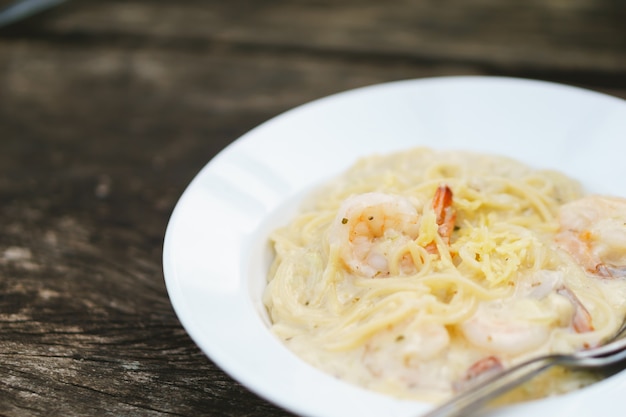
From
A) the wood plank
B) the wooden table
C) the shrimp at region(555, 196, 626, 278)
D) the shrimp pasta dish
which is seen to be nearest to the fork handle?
the shrimp pasta dish

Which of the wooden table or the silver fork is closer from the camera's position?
the silver fork

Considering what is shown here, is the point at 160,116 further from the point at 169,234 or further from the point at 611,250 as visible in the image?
the point at 611,250

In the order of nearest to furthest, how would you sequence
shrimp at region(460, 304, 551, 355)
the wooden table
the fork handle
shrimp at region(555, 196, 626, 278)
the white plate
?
the fork handle < the white plate < shrimp at region(460, 304, 551, 355) < shrimp at region(555, 196, 626, 278) < the wooden table

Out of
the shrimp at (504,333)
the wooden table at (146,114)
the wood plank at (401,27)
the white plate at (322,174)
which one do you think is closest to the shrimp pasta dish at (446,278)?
the shrimp at (504,333)

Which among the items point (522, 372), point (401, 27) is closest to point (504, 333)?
point (522, 372)

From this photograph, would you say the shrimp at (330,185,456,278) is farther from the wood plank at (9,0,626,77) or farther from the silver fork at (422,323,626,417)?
the wood plank at (9,0,626,77)

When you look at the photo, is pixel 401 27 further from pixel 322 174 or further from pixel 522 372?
pixel 522 372

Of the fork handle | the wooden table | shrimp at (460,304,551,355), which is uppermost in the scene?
the wooden table

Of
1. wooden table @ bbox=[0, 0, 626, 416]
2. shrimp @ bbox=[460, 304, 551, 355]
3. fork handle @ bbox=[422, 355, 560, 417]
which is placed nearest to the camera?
fork handle @ bbox=[422, 355, 560, 417]
